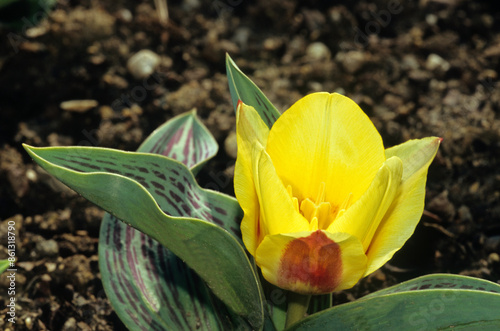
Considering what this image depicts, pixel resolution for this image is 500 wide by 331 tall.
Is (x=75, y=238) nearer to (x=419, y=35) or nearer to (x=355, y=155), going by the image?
(x=355, y=155)

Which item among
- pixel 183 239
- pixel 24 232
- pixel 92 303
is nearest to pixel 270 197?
pixel 183 239

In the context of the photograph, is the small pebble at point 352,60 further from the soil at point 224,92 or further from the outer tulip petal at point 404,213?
the outer tulip petal at point 404,213

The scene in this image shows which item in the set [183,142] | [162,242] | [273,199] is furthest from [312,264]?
[183,142]

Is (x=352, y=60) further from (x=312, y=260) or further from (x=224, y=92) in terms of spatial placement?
(x=312, y=260)

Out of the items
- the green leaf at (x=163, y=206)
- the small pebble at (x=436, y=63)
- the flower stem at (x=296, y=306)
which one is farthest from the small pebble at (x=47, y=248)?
the small pebble at (x=436, y=63)

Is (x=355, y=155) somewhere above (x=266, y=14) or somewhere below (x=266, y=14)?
above

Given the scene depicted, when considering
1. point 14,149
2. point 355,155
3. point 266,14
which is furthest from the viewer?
point 266,14
